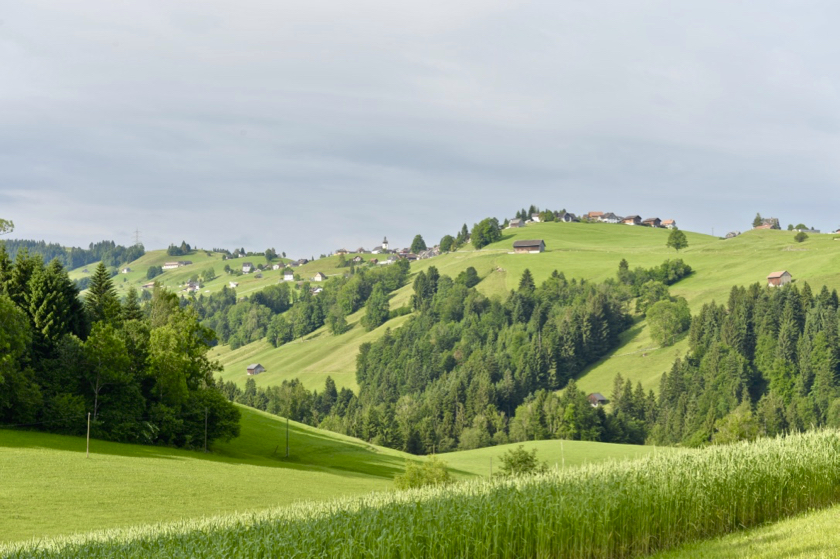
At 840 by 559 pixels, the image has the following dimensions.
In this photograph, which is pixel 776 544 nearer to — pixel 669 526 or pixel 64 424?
pixel 669 526

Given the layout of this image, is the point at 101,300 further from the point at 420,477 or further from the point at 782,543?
the point at 782,543

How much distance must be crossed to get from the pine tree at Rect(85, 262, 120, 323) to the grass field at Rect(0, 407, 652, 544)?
20896 mm

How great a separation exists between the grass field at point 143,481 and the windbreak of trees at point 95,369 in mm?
3543

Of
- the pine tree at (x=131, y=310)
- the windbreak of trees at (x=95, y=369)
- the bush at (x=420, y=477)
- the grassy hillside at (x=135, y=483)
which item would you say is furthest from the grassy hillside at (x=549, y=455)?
the pine tree at (x=131, y=310)

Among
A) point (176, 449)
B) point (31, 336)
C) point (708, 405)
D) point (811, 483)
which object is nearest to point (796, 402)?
point (708, 405)

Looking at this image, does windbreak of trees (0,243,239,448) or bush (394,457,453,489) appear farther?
windbreak of trees (0,243,239,448)

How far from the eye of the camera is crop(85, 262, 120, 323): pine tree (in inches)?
3851

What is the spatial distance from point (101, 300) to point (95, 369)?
19.5 m

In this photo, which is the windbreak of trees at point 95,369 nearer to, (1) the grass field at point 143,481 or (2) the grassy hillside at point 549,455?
(1) the grass field at point 143,481

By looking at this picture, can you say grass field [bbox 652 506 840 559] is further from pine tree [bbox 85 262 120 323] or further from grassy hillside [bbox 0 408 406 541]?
pine tree [bbox 85 262 120 323]

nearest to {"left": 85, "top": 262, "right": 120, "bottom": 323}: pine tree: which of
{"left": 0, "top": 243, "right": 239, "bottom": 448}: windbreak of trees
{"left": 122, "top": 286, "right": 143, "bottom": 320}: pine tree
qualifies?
{"left": 0, "top": 243, "right": 239, "bottom": 448}: windbreak of trees

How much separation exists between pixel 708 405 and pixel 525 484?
190 metres

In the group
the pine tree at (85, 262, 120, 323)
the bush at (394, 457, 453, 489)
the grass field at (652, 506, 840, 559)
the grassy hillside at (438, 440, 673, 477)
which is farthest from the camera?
the grassy hillside at (438, 440, 673, 477)

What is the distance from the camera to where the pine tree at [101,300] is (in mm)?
97812
